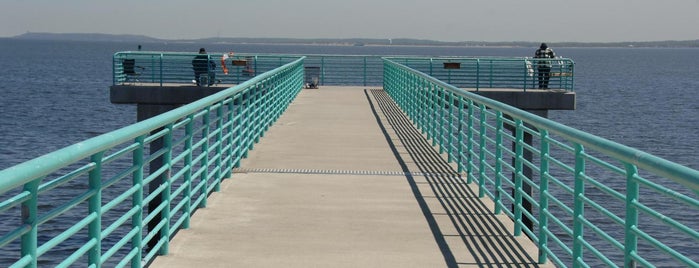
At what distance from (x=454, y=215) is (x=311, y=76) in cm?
3009

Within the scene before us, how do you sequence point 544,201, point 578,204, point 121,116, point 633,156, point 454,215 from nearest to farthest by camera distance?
point 633,156 < point 578,204 < point 544,201 < point 454,215 < point 121,116

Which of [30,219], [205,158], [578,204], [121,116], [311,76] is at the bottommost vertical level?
[121,116]

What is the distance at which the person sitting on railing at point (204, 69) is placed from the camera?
32875 mm

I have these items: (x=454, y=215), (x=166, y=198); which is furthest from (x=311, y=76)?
(x=166, y=198)

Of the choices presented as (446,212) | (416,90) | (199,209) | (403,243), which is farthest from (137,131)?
(416,90)

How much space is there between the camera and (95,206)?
565 centimetres

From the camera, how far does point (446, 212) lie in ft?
32.9

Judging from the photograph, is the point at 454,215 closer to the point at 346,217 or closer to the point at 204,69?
the point at 346,217

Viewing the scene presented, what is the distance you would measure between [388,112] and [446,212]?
50.2ft

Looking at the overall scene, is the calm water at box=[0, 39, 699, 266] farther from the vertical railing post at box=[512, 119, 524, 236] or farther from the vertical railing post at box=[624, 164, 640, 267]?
the vertical railing post at box=[624, 164, 640, 267]

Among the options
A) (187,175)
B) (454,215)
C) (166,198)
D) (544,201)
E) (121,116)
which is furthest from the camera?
(121,116)

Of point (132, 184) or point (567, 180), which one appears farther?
point (567, 180)

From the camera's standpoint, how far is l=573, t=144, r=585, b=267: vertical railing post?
21.9 feet

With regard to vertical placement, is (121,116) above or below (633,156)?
below
